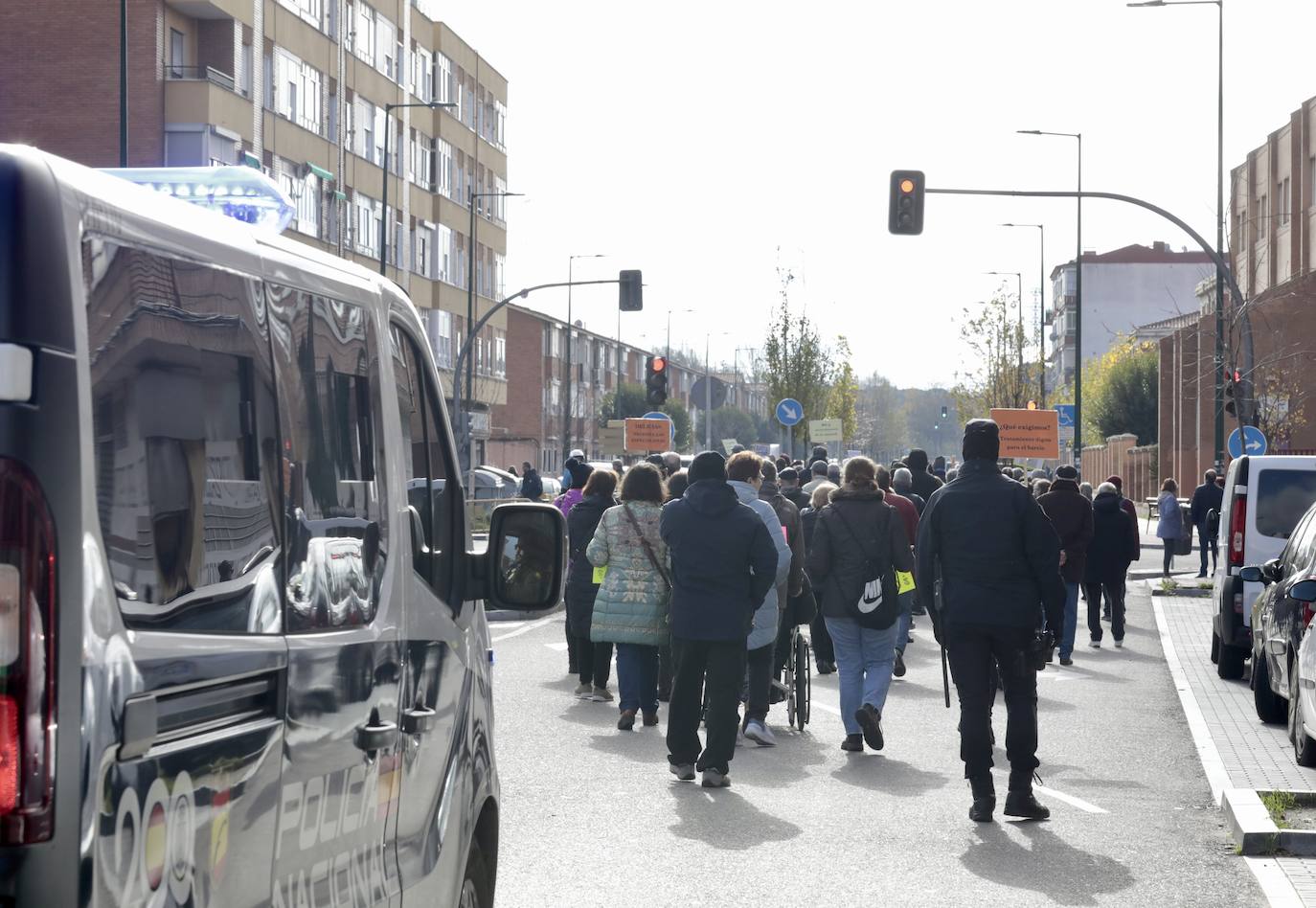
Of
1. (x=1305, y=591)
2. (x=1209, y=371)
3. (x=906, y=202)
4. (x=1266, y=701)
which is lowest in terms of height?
(x=1266, y=701)

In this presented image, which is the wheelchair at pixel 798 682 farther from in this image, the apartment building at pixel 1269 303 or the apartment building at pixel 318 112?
the apartment building at pixel 1269 303

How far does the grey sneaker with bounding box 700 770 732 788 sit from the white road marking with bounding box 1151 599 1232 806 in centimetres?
256

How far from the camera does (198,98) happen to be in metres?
41.1

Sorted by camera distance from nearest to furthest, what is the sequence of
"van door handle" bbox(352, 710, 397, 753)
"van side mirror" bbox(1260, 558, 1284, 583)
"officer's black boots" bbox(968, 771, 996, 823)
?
"van door handle" bbox(352, 710, 397, 753), "officer's black boots" bbox(968, 771, 996, 823), "van side mirror" bbox(1260, 558, 1284, 583)

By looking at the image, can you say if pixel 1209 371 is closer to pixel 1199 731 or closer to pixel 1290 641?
pixel 1199 731

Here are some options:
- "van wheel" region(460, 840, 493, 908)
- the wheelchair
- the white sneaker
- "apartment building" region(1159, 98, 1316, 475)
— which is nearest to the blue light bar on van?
"van wheel" region(460, 840, 493, 908)

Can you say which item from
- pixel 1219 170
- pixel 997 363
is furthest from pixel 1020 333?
pixel 1219 170

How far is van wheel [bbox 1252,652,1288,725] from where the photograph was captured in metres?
12.7

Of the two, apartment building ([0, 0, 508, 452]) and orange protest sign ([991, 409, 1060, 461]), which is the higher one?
apartment building ([0, 0, 508, 452])

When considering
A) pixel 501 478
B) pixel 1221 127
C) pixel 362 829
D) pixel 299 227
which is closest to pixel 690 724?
pixel 362 829

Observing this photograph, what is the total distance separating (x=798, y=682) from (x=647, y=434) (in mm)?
32278

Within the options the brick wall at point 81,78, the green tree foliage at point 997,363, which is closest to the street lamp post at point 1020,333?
the green tree foliage at point 997,363

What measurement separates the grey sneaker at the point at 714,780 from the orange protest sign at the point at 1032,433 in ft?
95.4

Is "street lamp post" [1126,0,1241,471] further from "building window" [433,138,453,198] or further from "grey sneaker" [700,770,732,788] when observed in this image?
"building window" [433,138,453,198]
